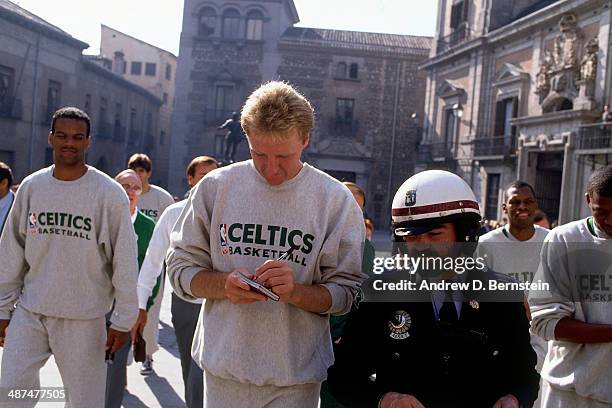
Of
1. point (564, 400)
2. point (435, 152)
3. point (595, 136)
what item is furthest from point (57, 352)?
point (435, 152)

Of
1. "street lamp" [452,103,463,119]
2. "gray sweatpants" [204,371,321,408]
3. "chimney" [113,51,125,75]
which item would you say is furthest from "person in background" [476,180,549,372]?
"chimney" [113,51,125,75]

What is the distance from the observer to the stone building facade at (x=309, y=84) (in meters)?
33.1

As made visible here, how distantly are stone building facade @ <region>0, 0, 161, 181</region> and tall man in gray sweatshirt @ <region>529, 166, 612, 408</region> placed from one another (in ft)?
84.5

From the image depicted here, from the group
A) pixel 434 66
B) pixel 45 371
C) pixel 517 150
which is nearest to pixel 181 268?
pixel 45 371

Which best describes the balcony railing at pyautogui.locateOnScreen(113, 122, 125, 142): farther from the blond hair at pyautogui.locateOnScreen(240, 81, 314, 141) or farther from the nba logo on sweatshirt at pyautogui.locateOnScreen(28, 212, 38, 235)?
the blond hair at pyautogui.locateOnScreen(240, 81, 314, 141)

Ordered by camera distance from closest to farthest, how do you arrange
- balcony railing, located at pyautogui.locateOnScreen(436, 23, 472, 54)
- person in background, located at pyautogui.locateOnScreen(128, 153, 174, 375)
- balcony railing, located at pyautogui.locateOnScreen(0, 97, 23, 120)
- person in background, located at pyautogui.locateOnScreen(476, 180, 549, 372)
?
person in background, located at pyautogui.locateOnScreen(476, 180, 549, 372)
person in background, located at pyautogui.locateOnScreen(128, 153, 174, 375)
balcony railing, located at pyautogui.locateOnScreen(436, 23, 472, 54)
balcony railing, located at pyautogui.locateOnScreen(0, 97, 23, 120)

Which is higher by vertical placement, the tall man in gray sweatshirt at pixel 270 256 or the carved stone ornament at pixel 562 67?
the carved stone ornament at pixel 562 67

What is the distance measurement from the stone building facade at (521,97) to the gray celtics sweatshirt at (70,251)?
1485 centimetres

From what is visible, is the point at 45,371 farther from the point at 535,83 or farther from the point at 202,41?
the point at 202,41

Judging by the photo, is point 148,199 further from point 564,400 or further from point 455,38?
point 455,38

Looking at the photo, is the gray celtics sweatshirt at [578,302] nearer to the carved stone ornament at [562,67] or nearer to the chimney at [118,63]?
the carved stone ornament at [562,67]

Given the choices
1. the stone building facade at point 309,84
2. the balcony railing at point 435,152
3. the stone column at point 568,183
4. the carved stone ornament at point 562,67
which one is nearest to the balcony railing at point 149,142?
the stone building facade at point 309,84

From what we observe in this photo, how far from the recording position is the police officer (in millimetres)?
2121

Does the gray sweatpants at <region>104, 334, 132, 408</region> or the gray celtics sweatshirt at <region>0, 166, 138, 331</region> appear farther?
the gray sweatpants at <region>104, 334, 132, 408</region>
